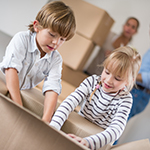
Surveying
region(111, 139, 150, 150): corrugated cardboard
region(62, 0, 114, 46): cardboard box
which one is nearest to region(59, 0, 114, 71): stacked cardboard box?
region(62, 0, 114, 46): cardboard box

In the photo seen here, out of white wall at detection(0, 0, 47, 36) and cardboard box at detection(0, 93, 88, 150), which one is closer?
cardboard box at detection(0, 93, 88, 150)

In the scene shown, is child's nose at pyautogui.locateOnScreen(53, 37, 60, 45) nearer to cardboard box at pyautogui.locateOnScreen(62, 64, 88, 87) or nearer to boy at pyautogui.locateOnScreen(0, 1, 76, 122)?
boy at pyautogui.locateOnScreen(0, 1, 76, 122)

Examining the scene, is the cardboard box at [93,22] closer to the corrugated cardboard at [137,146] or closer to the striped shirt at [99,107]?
the striped shirt at [99,107]

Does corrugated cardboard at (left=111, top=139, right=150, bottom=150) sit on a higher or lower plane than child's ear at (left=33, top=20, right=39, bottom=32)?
lower

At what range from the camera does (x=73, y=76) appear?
1.54 feet

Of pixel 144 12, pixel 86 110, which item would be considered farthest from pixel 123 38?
pixel 86 110

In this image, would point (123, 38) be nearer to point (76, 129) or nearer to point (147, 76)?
point (147, 76)

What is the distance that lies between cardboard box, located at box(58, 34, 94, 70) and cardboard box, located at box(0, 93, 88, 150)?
20cm

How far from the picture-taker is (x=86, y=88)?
419 millimetres

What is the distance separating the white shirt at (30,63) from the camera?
38cm

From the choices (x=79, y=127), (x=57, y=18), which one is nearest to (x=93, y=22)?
(x=57, y=18)

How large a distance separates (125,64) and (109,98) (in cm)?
8

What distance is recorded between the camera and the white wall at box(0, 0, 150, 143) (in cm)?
42

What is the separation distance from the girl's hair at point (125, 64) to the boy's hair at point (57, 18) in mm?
100
